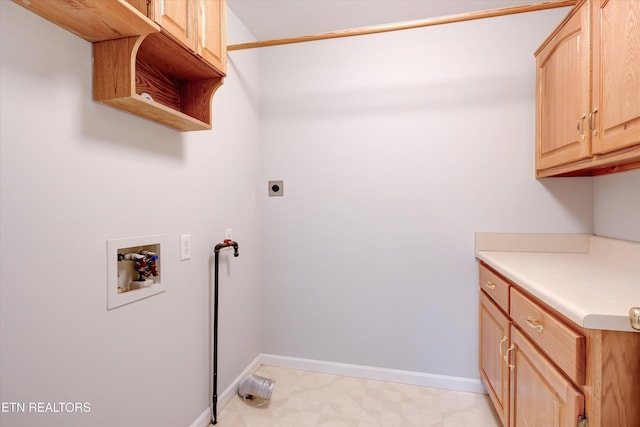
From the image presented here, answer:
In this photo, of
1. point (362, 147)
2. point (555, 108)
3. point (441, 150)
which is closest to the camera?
point (555, 108)

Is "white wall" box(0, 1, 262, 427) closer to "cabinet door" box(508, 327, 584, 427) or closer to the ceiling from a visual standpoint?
the ceiling

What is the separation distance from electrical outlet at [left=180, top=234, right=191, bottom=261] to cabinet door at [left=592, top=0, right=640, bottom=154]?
1895 millimetres

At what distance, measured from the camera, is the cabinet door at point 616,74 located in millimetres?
1089

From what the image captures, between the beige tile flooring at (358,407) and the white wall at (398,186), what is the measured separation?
0.55 feet

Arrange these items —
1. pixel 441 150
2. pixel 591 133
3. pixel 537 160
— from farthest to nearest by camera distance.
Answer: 1. pixel 441 150
2. pixel 537 160
3. pixel 591 133

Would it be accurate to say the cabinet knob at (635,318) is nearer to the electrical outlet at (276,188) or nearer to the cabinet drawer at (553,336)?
the cabinet drawer at (553,336)

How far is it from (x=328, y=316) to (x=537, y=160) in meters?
1.72

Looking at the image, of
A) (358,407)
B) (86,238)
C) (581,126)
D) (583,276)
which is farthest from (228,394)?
(581,126)

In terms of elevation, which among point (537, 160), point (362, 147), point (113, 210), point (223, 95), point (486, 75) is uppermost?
point (486, 75)

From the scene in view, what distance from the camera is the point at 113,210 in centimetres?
119

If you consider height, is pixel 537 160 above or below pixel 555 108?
below

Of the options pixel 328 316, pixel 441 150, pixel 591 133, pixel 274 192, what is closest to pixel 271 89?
pixel 274 192

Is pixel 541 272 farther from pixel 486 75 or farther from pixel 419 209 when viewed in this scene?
pixel 486 75

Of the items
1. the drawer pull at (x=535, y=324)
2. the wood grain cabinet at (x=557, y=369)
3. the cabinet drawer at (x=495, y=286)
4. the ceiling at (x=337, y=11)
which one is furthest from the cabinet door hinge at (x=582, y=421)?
the ceiling at (x=337, y=11)
